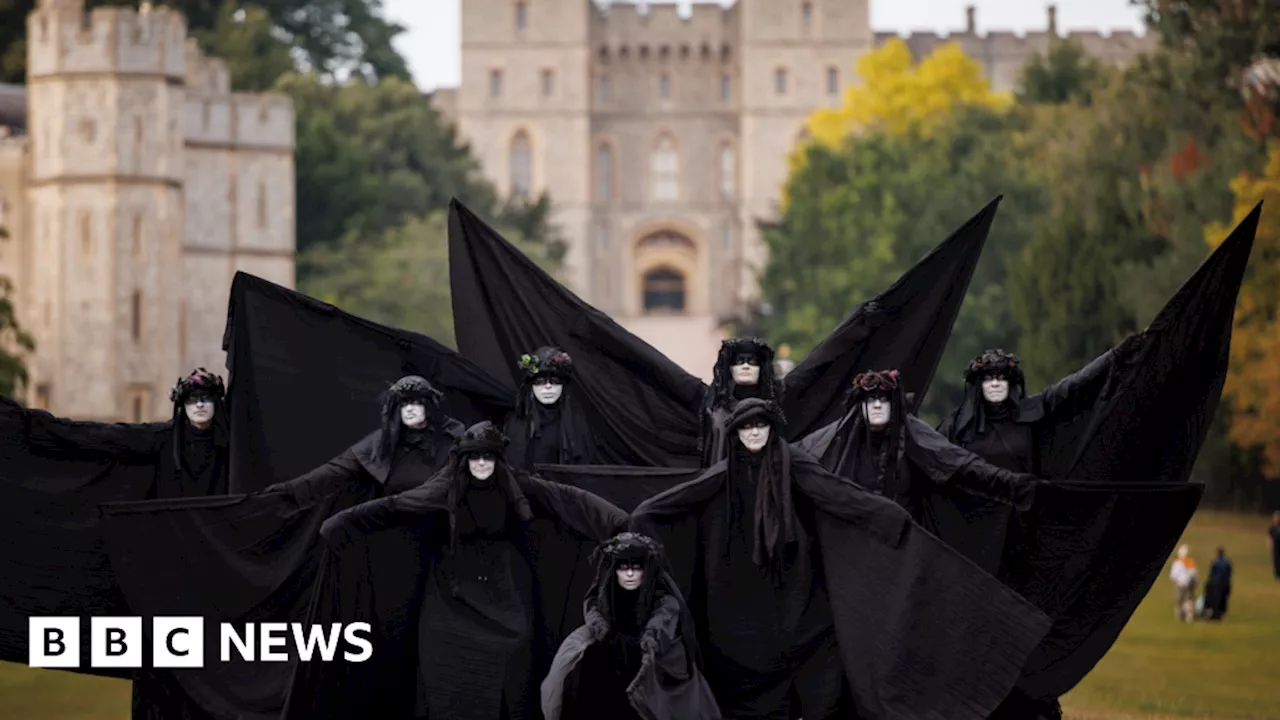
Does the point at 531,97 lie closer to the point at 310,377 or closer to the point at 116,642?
the point at 310,377

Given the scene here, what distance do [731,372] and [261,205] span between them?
152 feet

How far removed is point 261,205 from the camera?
60.0 meters

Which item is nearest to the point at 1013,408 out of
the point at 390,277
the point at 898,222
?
the point at 390,277

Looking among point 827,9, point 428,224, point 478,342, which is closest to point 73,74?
point 428,224

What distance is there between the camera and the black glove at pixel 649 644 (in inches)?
478

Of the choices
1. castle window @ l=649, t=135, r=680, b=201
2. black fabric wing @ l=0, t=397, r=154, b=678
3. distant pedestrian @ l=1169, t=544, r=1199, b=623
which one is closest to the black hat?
black fabric wing @ l=0, t=397, r=154, b=678

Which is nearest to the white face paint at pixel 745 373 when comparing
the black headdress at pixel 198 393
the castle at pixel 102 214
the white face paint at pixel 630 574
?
the white face paint at pixel 630 574

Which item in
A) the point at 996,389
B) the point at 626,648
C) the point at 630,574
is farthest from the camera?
the point at 996,389

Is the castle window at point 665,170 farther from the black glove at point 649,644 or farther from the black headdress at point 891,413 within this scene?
the black glove at point 649,644

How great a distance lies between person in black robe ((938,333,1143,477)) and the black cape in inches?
122

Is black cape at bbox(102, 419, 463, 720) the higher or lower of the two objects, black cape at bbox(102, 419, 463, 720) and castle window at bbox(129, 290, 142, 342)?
the lower

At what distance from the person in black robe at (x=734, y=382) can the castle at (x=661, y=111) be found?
4346 inches

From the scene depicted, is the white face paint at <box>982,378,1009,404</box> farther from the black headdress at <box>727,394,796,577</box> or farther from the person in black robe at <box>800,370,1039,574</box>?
the black headdress at <box>727,394,796,577</box>

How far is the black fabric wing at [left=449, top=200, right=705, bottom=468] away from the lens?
16250 mm
